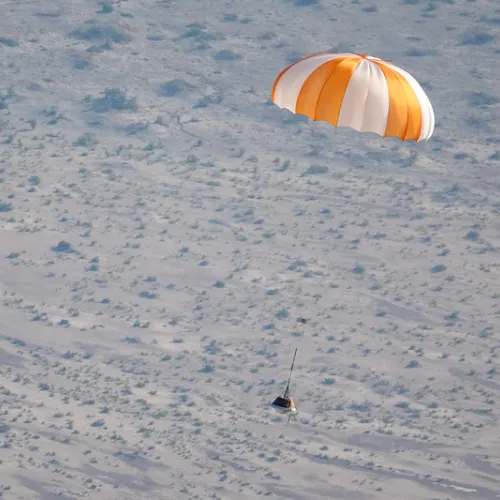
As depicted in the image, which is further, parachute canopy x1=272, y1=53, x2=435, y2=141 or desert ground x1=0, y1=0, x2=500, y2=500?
desert ground x1=0, y1=0, x2=500, y2=500

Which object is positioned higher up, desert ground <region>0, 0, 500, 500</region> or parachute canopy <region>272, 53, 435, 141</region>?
parachute canopy <region>272, 53, 435, 141</region>

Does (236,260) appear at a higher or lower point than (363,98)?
lower

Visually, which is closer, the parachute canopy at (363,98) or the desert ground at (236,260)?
the parachute canopy at (363,98)

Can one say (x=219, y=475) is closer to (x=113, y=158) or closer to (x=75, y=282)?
(x=75, y=282)

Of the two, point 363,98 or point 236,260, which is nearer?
point 363,98
